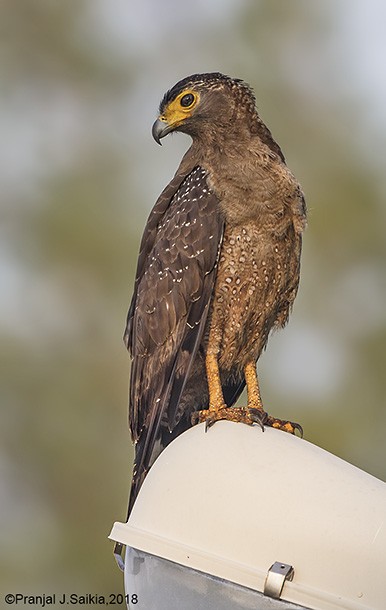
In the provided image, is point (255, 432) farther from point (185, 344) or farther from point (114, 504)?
point (114, 504)

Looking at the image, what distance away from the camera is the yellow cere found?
21.7 ft

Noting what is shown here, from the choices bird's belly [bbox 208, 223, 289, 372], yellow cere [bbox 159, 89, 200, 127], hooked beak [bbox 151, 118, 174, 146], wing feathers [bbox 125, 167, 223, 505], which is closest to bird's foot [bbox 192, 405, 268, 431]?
wing feathers [bbox 125, 167, 223, 505]

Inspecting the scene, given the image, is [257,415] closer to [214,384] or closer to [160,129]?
[214,384]

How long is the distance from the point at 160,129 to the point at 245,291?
0.90m

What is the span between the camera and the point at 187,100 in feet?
21.8

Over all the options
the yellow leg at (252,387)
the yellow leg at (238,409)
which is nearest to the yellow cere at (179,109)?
the yellow leg at (238,409)

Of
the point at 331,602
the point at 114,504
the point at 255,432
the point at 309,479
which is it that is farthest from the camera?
the point at 114,504

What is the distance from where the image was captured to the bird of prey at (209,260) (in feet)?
20.8

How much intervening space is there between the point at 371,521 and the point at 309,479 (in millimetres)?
243

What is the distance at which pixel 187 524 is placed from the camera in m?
3.96

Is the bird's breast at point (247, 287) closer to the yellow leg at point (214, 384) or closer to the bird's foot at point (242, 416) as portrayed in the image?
the yellow leg at point (214, 384)

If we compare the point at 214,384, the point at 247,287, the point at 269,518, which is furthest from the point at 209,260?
the point at 269,518

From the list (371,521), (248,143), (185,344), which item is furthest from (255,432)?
(248,143)

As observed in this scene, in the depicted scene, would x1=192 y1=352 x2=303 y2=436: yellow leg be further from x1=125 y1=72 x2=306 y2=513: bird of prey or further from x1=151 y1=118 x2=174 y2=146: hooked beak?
x1=151 y1=118 x2=174 y2=146: hooked beak
